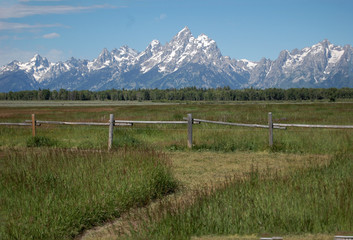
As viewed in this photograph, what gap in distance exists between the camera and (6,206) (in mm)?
7496

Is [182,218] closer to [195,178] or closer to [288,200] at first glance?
[288,200]

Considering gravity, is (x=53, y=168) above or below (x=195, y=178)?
above

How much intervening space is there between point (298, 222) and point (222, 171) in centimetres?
613

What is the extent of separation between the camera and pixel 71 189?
7.96m

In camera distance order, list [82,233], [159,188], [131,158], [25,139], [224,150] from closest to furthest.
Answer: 1. [82,233]
2. [159,188]
3. [131,158]
4. [224,150]
5. [25,139]

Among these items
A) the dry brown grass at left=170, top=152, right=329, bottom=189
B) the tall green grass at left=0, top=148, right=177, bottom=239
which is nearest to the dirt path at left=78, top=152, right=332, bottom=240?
the dry brown grass at left=170, top=152, right=329, bottom=189

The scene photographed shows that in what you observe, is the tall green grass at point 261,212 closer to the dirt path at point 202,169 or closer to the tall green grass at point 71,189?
the dirt path at point 202,169

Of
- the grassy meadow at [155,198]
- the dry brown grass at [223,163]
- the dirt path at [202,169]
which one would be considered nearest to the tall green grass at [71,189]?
the grassy meadow at [155,198]

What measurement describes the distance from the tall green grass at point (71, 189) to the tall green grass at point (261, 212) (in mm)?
1273

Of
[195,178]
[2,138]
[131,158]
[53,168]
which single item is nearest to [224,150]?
[195,178]

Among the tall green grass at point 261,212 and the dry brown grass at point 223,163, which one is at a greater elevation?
the tall green grass at point 261,212

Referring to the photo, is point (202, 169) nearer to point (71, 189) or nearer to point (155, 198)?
point (155, 198)

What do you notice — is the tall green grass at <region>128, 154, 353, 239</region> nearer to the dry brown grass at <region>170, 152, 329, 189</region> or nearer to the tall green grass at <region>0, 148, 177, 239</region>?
the tall green grass at <region>0, 148, 177, 239</region>

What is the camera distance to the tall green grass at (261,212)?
6031mm
